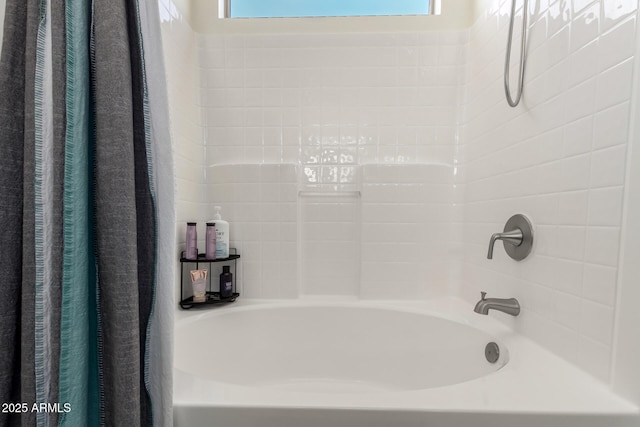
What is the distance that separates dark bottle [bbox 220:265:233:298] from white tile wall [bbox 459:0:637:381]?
113 cm

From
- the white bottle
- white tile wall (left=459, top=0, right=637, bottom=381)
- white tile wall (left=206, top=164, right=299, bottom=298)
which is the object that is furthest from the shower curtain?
white tile wall (left=459, top=0, right=637, bottom=381)

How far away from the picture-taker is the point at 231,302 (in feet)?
4.69

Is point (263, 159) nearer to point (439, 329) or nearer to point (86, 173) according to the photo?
point (86, 173)

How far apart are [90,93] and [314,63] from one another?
3.73ft

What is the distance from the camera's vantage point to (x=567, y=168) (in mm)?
819

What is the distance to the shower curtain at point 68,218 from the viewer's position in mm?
522

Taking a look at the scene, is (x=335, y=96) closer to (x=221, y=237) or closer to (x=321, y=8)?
(x=321, y=8)

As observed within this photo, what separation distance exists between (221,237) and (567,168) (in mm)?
1270

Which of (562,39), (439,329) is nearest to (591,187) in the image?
(562,39)

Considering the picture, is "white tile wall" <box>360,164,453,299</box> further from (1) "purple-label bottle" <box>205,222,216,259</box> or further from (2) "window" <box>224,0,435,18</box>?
(2) "window" <box>224,0,435,18</box>

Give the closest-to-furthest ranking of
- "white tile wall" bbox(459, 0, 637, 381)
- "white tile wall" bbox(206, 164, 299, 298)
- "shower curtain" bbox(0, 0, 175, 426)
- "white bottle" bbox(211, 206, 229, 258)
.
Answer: "shower curtain" bbox(0, 0, 175, 426)
"white tile wall" bbox(459, 0, 637, 381)
"white bottle" bbox(211, 206, 229, 258)
"white tile wall" bbox(206, 164, 299, 298)

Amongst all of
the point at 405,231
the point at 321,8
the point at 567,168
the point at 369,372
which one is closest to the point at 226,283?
the point at 369,372

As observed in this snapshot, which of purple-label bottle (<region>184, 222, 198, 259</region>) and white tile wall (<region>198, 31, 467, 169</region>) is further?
white tile wall (<region>198, 31, 467, 169</region>)

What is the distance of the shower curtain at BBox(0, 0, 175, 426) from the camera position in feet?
1.71
